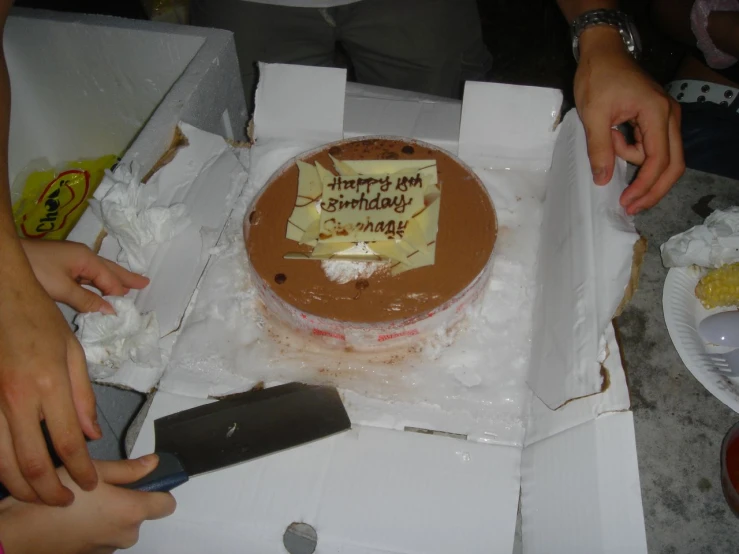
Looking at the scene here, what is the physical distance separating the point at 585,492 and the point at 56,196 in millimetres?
1182

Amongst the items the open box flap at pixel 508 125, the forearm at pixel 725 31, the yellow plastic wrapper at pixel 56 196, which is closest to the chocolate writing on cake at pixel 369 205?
the open box flap at pixel 508 125

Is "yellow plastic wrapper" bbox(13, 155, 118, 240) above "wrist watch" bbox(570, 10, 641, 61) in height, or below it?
below

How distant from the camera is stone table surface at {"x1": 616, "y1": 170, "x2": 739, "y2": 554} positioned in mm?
751

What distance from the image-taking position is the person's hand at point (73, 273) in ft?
2.33

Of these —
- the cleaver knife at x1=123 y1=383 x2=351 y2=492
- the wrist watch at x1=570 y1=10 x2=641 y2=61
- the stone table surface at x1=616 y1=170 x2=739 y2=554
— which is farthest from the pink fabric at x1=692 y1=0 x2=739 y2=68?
the cleaver knife at x1=123 y1=383 x2=351 y2=492

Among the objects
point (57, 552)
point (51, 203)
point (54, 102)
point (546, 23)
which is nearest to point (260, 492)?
point (57, 552)

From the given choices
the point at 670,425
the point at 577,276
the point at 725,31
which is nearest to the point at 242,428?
the point at 577,276

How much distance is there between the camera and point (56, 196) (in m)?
1.23

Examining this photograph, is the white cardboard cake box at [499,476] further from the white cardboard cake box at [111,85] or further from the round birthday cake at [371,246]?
the white cardboard cake box at [111,85]

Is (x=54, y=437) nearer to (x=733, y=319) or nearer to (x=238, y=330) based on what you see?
(x=238, y=330)

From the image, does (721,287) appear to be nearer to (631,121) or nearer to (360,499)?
(631,121)

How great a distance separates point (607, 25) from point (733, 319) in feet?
1.58

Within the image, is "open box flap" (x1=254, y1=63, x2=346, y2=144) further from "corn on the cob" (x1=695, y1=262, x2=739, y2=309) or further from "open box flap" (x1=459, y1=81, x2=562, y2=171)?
"corn on the cob" (x1=695, y1=262, x2=739, y2=309)

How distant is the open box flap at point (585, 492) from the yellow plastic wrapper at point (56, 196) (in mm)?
1002
